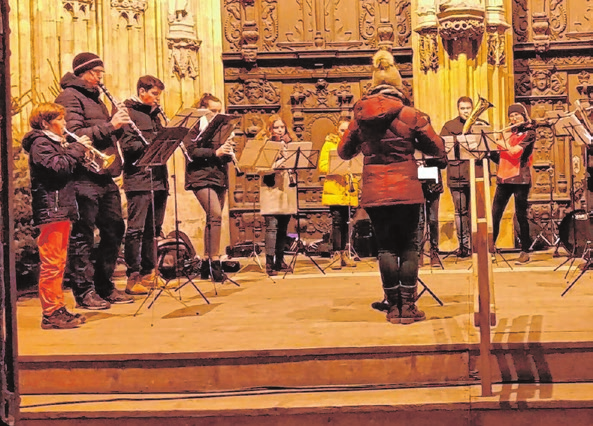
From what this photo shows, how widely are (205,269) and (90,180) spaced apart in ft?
7.81

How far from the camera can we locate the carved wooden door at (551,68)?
1212 centimetres

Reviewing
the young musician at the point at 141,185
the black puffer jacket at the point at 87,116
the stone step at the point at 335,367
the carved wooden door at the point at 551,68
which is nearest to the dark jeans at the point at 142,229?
the young musician at the point at 141,185

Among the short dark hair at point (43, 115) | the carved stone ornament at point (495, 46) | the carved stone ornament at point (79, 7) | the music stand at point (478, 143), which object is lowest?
the music stand at point (478, 143)

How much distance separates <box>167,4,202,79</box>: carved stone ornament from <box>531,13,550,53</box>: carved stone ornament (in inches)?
187

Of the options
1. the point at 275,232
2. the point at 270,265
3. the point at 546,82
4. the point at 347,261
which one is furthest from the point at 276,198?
the point at 546,82

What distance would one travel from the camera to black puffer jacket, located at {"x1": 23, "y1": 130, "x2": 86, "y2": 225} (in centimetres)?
620

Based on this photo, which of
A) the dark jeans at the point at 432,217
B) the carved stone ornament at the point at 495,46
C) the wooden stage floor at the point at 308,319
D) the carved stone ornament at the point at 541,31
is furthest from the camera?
the carved stone ornament at the point at 541,31

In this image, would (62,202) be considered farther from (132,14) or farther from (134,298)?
(132,14)

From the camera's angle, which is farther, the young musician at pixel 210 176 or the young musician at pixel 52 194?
the young musician at pixel 210 176

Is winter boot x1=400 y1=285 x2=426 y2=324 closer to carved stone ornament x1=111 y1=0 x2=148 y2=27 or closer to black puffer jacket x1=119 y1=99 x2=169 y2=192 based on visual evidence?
black puffer jacket x1=119 y1=99 x2=169 y2=192

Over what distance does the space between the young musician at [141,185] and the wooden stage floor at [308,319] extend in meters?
0.42

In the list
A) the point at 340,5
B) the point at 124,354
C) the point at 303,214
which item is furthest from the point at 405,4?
the point at 124,354

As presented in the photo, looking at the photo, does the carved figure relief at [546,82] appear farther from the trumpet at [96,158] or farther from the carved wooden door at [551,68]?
the trumpet at [96,158]

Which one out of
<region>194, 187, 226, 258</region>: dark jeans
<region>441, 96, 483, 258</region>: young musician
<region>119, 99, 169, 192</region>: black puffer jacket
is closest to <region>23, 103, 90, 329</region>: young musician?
<region>119, 99, 169, 192</region>: black puffer jacket
